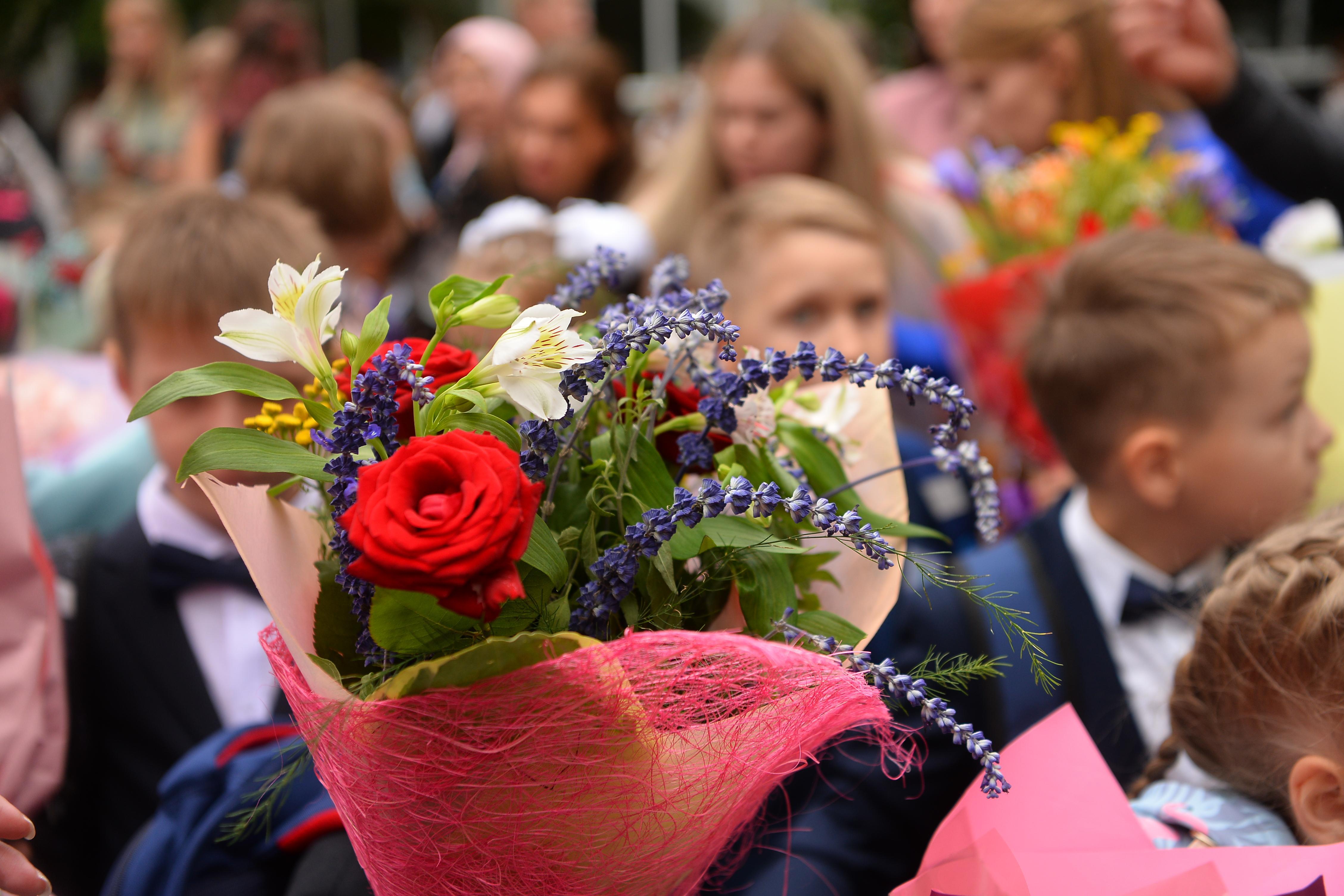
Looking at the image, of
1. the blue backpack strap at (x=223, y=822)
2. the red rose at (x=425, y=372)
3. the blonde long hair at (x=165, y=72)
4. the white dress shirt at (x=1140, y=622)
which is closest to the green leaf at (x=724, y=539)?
the red rose at (x=425, y=372)

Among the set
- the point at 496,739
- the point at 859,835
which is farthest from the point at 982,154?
the point at 496,739

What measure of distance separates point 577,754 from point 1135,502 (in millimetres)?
1406

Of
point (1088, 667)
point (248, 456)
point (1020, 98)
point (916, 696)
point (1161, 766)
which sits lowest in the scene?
point (1088, 667)

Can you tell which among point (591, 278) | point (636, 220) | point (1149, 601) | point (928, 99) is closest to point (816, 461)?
point (591, 278)

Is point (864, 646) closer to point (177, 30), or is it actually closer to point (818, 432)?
point (818, 432)

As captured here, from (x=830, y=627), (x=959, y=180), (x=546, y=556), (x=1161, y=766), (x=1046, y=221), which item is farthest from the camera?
(x=959, y=180)

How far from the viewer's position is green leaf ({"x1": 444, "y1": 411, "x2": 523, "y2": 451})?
91cm

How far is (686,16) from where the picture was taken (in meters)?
14.0

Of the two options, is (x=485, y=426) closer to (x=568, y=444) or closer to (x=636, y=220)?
(x=568, y=444)

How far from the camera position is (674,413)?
3.43 ft

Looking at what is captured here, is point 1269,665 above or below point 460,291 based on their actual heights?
below

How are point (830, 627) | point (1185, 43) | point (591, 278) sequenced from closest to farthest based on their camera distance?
point (830, 627) → point (591, 278) → point (1185, 43)

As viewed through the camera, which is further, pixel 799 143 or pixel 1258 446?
pixel 799 143

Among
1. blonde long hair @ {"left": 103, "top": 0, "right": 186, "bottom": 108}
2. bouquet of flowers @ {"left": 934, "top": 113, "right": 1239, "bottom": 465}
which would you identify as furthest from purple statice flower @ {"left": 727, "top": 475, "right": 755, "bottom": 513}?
blonde long hair @ {"left": 103, "top": 0, "right": 186, "bottom": 108}
